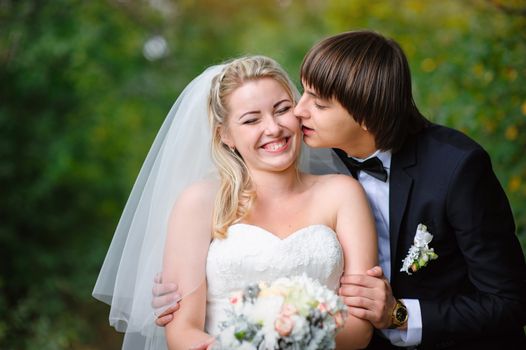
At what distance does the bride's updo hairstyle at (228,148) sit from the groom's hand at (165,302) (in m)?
0.37

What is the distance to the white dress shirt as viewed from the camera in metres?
3.48

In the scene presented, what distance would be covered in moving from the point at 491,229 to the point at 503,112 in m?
2.34

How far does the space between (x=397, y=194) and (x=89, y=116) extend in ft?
17.7

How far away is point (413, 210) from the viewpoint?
3529 mm

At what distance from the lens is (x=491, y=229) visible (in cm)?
340

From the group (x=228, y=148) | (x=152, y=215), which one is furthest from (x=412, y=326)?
(x=152, y=215)

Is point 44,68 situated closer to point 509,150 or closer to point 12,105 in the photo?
point 12,105

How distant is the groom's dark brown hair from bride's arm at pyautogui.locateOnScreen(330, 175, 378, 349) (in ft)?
1.11

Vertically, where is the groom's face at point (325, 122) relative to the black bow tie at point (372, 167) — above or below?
above

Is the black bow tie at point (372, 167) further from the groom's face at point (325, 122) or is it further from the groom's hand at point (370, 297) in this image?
the groom's hand at point (370, 297)

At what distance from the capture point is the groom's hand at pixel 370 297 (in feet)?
10.6

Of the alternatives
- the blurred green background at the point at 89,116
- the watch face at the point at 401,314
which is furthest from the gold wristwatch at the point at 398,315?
the blurred green background at the point at 89,116

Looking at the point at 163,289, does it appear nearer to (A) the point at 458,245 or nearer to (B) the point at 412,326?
(B) the point at 412,326

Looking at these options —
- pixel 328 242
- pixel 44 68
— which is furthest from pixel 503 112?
pixel 44 68
